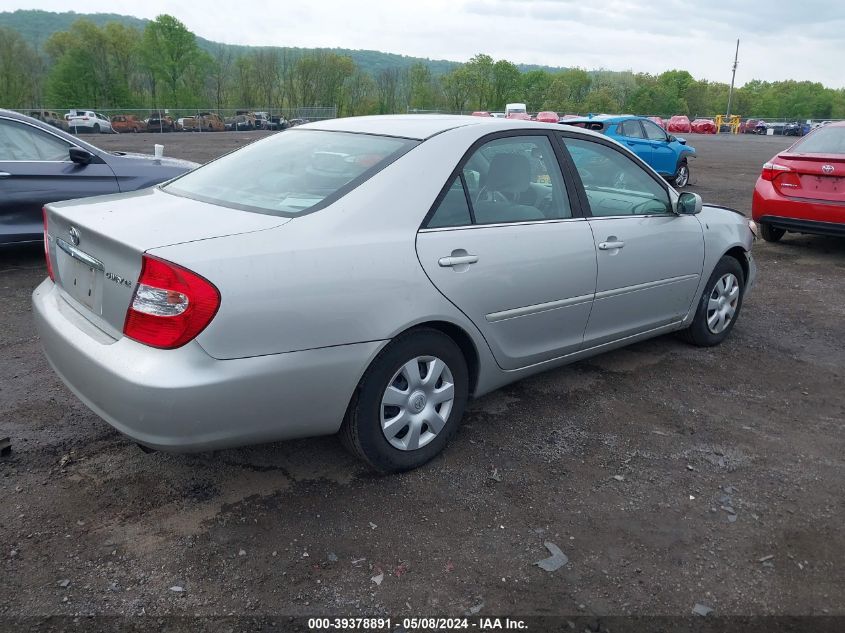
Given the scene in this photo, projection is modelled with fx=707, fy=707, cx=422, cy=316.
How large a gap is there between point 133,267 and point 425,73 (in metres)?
107

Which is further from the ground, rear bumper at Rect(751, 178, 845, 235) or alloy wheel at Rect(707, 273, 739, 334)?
rear bumper at Rect(751, 178, 845, 235)

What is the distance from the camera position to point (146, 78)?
8850 cm

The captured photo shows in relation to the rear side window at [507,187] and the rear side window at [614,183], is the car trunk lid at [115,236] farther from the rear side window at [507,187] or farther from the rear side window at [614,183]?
the rear side window at [614,183]

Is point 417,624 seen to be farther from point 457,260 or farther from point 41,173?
point 41,173

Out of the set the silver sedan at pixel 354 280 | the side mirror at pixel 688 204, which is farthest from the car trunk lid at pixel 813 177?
the silver sedan at pixel 354 280

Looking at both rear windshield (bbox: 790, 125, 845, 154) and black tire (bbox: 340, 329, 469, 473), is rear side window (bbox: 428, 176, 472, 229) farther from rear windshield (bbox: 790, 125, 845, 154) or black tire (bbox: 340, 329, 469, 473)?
rear windshield (bbox: 790, 125, 845, 154)

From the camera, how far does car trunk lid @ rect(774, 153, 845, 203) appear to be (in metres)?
7.75

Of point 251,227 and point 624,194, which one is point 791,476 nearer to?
point 624,194

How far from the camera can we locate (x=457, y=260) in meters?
3.19

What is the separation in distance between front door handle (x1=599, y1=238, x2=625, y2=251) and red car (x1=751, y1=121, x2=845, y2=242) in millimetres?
5118

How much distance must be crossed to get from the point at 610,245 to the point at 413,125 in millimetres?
1283

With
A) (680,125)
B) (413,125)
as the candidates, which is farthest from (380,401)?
(680,125)

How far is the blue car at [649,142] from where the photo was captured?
1474 cm

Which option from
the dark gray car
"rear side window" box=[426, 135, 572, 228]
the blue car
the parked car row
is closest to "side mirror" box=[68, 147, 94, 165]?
the dark gray car
